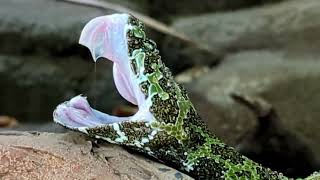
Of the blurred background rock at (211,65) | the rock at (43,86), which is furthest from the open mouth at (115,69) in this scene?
the rock at (43,86)

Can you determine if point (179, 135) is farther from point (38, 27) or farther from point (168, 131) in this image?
point (38, 27)

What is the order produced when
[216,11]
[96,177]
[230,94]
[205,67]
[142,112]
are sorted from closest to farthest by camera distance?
1. [96,177]
2. [142,112]
3. [230,94]
4. [205,67]
5. [216,11]

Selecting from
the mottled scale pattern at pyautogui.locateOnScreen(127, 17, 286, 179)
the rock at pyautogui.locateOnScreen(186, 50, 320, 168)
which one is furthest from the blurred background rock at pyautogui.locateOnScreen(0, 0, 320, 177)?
the mottled scale pattern at pyautogui.locateOnScreen(127, 17, 286, 179)

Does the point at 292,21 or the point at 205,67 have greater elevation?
the point at 292,21

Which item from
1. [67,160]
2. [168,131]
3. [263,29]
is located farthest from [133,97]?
[263,29]

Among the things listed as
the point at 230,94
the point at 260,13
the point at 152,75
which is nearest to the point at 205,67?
the point at 260,13

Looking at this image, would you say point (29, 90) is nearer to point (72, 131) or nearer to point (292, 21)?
point (292, 21)
